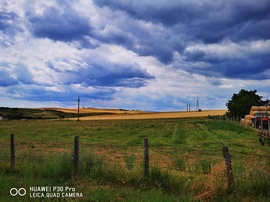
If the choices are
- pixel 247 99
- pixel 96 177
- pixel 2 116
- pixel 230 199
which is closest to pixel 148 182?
pixel 96 177

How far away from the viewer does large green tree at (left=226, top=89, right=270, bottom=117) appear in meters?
73.8

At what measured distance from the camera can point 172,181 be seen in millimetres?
9594

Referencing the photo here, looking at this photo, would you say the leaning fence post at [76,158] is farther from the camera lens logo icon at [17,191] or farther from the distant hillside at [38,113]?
the distant hillside at [38,113]

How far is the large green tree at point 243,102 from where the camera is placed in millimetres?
73812

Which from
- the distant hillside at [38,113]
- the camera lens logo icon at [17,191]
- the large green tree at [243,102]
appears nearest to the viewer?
the camera lens logo icon at [17,191]

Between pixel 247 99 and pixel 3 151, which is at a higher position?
pixel 247 99

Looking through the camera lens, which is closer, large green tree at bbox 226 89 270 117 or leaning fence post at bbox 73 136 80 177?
leaning fence post at bbox 73 136 80 177

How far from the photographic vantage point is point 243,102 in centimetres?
7462

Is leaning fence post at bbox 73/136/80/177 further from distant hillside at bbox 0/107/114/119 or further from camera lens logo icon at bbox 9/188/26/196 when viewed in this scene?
distant hillside at bbox 0/107/114/119

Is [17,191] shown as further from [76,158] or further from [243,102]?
[243,102]

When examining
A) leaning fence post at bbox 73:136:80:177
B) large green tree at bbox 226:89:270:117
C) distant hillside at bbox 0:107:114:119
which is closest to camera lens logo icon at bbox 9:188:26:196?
leaning fence post at bbox 73:136:80:177

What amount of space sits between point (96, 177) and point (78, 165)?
89 centimetres

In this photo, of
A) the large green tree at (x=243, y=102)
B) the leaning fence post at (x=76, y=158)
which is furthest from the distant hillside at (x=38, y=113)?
the leaning fence post at (x=76, y=158)

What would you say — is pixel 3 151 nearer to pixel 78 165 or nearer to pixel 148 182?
pixel 78 165
